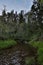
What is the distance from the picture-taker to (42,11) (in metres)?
43.9

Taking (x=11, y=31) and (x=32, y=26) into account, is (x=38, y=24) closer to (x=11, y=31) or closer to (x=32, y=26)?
(x=32, y=26)

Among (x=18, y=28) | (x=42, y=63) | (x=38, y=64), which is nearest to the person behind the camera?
(x=42, y=63)

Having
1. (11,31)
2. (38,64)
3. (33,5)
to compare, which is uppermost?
(33,5)

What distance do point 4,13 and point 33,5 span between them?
89.9 feet

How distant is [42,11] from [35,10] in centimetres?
641

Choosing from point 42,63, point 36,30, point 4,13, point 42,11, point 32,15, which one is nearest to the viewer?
point 42,63

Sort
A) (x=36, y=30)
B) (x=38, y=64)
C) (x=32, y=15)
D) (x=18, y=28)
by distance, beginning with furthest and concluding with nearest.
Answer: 1. (x=18, y=28)
2. (x=32, y=15)
3. (x=36, y=30)
4. (x=38, y=64)

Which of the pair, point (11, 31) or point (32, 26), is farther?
point (11, 31)

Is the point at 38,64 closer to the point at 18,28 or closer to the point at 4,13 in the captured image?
the point at 18,28

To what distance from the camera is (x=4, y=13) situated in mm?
75500

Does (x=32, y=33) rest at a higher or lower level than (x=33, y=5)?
lower

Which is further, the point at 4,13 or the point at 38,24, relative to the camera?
the point at 4,13

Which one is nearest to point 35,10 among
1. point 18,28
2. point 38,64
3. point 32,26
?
point 32,26

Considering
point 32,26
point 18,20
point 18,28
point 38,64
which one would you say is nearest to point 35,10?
point 32,26
